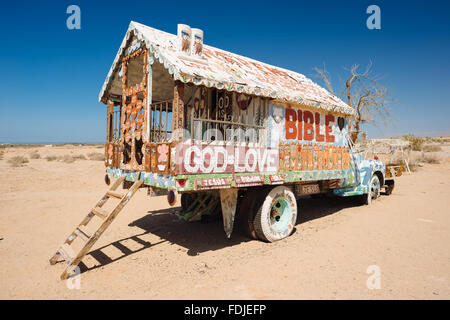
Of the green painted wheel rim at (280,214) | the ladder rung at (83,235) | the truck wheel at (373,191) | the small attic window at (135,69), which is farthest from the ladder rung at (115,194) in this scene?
the truck wheel at (373,191)

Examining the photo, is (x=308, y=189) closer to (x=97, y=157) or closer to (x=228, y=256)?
(x=228, y=256)

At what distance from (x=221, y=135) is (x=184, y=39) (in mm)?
2413

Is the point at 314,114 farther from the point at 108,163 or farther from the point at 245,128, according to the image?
the point at 108,163

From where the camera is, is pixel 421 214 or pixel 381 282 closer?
pixel 381 282

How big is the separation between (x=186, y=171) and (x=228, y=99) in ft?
7.45

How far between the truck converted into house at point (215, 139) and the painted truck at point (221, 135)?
0.07 feet

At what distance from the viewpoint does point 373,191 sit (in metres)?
9.49

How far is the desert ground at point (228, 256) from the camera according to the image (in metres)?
3.60

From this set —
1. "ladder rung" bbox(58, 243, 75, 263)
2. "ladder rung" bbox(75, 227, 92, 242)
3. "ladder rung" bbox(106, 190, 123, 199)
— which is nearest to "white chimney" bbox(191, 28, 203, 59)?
"ladder rung" bbox(106, 190, 123, 199)

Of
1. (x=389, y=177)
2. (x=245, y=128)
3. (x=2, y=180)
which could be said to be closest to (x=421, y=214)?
(x=389, y=177)

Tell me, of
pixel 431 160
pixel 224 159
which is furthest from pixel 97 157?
pixel 431 160

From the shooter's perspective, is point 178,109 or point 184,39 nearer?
point 178,109

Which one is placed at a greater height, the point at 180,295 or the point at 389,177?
the point at 389,177
